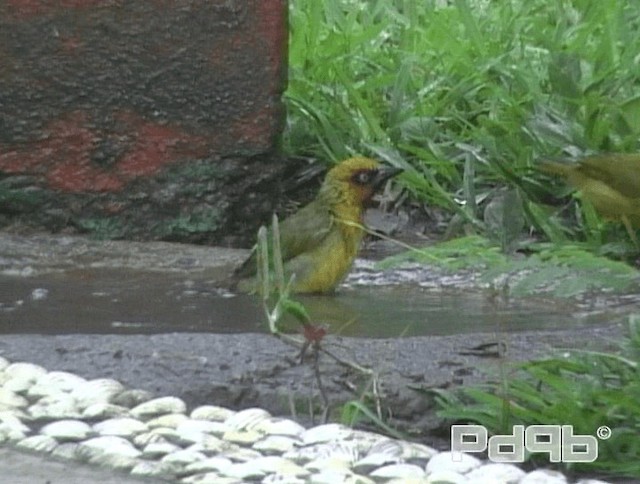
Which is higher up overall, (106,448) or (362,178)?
(362,178)

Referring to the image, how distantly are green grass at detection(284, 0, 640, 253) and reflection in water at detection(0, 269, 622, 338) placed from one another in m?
0.79

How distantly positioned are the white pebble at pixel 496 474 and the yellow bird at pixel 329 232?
5.20ft

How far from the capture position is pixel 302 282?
4.32 m

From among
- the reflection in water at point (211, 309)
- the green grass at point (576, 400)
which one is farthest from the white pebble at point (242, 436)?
the reflection in water at point (211, 309)

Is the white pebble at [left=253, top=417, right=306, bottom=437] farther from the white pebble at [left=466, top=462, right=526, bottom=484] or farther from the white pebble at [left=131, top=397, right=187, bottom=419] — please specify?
the white pebble at [left=466, top=462, right=526, bottom=484]

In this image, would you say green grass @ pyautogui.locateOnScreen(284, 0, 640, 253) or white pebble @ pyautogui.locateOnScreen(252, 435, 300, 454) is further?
green grass @ pyautogui.locateOnScreen(284, 0, 640, 253)

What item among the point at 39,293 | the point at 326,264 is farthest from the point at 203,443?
the point at 326,264

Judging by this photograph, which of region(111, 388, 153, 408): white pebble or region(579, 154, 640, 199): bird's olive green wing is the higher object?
region(579, 154, 640, 199): bird's olive green wing

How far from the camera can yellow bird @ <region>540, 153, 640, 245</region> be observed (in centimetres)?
338

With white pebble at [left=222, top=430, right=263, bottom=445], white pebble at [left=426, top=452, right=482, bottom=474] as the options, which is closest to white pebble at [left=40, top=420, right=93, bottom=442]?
white pebble at [left=222, top=430, right=263, bottom=445]

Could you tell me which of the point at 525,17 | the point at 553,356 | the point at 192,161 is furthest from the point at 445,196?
the point at 553,356

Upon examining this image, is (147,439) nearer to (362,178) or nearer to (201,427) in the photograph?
(201,427)

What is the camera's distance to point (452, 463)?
2586 mm

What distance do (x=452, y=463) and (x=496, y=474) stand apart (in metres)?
0.07
